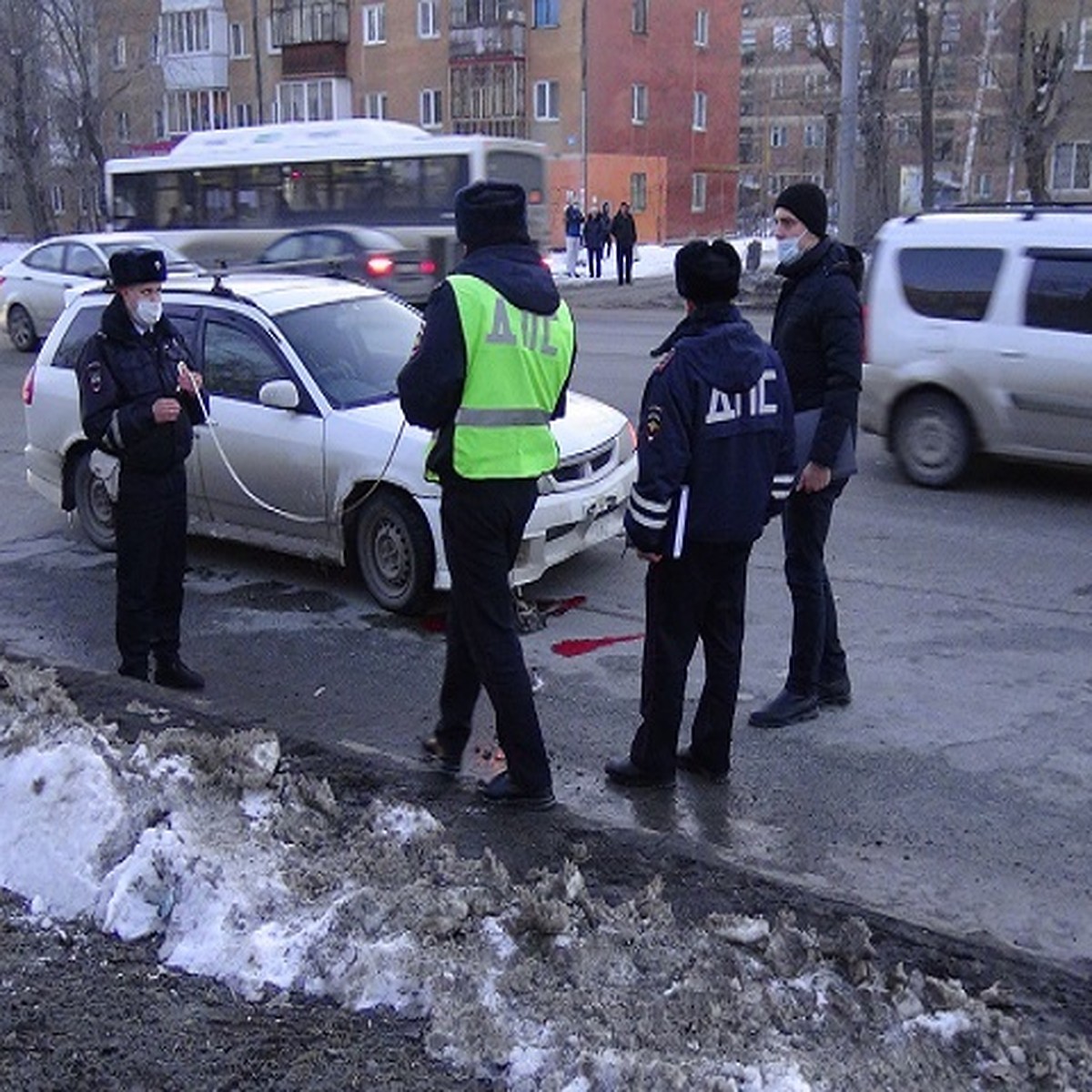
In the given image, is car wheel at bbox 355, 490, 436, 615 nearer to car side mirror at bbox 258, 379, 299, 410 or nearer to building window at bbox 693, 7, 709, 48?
car side mirror at bbox 258, 379, 299, 410

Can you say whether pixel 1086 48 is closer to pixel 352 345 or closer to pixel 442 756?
pixel 352 345

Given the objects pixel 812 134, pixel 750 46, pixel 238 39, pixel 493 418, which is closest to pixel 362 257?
pixel 493 418

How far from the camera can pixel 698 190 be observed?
55625 millimetres

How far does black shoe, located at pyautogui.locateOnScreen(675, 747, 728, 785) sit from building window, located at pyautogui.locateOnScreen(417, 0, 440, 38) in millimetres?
49698

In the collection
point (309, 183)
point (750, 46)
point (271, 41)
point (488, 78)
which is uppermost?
point (750, 46)

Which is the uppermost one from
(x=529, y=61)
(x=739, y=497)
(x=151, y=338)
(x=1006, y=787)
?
(x=529, y=61)

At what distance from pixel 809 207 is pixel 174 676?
135 inches

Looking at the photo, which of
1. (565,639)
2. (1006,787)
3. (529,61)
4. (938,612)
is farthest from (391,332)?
(529,61)

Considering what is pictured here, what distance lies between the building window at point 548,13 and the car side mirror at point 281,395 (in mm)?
42873

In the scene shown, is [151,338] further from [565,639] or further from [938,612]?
[938,612]

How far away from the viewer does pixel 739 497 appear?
4.87 metres

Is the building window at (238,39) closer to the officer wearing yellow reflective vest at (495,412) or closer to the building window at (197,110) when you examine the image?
the building window at (197,110)

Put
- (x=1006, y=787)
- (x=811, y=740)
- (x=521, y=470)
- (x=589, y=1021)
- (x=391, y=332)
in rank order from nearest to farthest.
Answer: (x=589, y=1021)
(x=521, y=470)
(x=1006, y=787)
(x=811, y=740)
(x=391, y=332)

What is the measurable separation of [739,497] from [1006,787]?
1.59 meters
